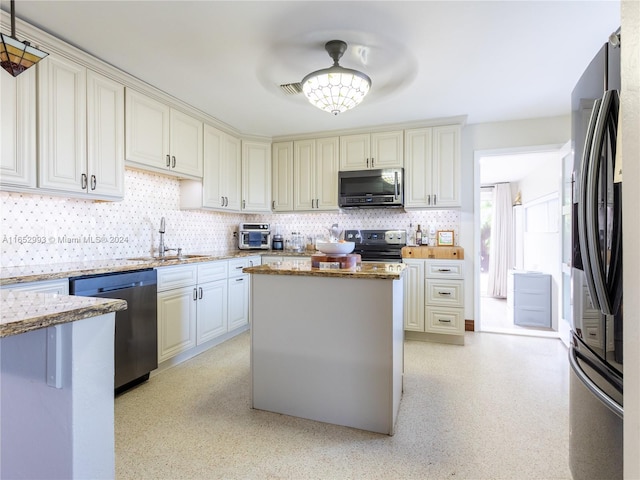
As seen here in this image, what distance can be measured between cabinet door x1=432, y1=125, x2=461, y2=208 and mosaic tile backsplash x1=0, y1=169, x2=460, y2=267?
1.10 ft

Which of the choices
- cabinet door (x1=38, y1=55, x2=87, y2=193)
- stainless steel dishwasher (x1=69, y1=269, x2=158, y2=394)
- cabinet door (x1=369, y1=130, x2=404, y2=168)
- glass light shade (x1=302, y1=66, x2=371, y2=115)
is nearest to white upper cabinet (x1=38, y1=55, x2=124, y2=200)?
cabinet door (x1=38, y1=55, x2=87, y2=193)

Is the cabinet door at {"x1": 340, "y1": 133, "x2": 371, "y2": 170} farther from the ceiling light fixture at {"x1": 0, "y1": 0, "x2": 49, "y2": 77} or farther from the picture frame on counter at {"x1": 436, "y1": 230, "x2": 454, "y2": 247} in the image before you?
the ceiling light fixture at {"x1": 0, "y1": 0, "x2": 49, "y2": 77}

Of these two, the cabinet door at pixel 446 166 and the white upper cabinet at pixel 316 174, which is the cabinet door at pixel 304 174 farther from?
the cabinet door at pixel 446 166

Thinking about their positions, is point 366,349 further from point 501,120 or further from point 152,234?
point 501,120

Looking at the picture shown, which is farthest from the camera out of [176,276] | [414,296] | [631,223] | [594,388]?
[414,296]

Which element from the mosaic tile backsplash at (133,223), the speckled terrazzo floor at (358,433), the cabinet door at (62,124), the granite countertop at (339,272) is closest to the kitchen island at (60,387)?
the speckled terrazzo floor at (358,433)

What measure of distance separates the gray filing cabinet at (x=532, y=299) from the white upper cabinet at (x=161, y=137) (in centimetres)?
431

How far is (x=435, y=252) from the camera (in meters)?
3.58

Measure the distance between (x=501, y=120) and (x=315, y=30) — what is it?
2.72 meters

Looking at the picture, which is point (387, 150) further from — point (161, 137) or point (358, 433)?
point (358, 433)

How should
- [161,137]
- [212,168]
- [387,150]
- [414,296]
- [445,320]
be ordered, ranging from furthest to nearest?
1. [387,150]
2. [212,168]
3. [414,296]
4. [445,320]
5. [161,137]

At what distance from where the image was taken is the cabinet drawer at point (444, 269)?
138 inches

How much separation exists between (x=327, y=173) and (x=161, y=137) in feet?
6.39

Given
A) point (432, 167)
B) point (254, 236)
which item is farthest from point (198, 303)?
point (432, 167)
